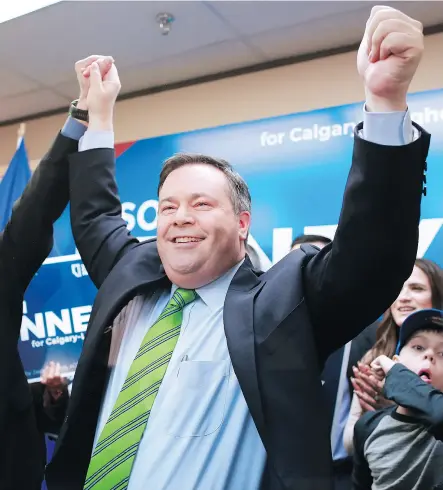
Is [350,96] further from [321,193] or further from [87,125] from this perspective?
[87,125]

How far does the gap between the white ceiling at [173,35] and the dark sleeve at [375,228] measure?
1891 mm

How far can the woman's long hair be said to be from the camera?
6.32 ft

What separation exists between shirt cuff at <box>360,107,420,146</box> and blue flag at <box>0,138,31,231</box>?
8.11ft

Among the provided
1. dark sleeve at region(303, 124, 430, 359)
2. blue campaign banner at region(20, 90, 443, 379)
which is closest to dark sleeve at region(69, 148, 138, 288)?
dark sleeve at region(303, 124, 430, 359)

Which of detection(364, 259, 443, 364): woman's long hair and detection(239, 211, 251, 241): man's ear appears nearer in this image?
detection(239, 211, 251, 241): man's ear

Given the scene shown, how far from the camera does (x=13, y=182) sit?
309cm

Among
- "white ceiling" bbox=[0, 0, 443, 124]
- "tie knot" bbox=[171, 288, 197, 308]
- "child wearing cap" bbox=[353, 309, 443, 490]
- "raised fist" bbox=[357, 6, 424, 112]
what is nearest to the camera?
"raised fist" bbox=[357, 6, 424, 112]

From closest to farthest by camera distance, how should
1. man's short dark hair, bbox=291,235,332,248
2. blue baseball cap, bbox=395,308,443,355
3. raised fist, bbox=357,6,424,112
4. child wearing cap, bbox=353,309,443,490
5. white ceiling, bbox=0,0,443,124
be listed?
1. raised fist, bbox=357,6,424,112
2. child wearing cap, bbox=353,309,443,490
3. blue baseball cap, bbox=395,308,443,355
4. man's short dark hair, bbox=291,235,332,248
5. white ceiling, bbox=0,0,443,124

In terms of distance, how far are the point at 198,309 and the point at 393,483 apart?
2.55 ft

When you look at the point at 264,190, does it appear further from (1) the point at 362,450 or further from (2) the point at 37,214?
(2) the point at 37,214

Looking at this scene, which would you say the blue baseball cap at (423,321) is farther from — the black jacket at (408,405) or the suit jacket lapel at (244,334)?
the suit jacket lapel at (244,334)

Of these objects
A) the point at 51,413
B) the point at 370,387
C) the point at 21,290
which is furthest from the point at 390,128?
the point at 51,413

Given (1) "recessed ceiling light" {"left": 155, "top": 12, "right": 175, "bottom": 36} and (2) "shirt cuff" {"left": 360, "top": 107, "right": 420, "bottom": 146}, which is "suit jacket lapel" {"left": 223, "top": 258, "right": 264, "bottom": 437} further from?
(1) "recessed ceiling light" {"left": 155, "top": 12, "right": 175, "bottom": 36}

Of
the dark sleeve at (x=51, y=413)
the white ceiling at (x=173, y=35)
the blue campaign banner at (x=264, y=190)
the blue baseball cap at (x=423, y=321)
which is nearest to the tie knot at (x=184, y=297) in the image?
the blue baseball cap at (x=423, y=321)
